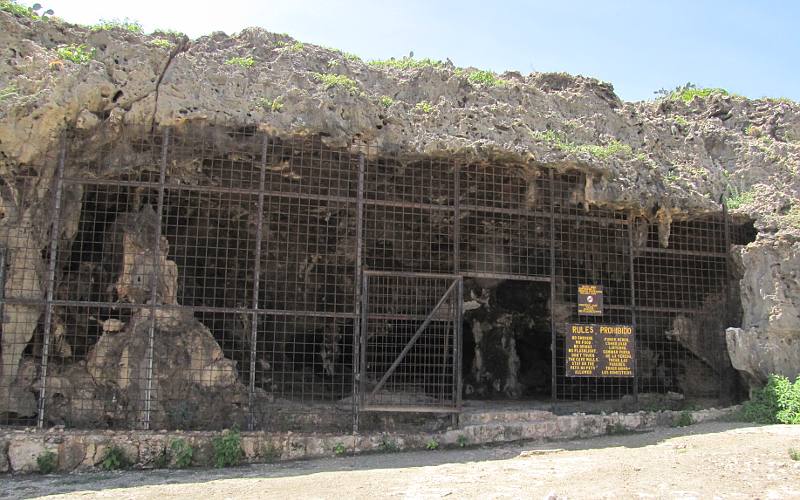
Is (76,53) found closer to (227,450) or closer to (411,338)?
(227,450)

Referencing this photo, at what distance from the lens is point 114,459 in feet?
28.3

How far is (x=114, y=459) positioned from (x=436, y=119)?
6.45 m

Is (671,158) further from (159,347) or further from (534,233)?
(159,347)

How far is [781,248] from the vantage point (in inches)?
432

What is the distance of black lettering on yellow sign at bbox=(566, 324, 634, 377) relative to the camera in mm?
10852

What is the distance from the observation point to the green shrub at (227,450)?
8.84 meters

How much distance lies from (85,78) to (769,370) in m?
10.8

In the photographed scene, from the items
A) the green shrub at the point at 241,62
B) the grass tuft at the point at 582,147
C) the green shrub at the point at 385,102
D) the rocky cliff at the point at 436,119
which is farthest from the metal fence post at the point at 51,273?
the grass tuft at the point at 582,147

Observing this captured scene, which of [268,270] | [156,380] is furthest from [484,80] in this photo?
[156,380]

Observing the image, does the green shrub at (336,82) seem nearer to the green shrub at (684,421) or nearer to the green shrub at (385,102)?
the green shrub at (385,102)

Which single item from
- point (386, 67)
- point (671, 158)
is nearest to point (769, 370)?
point (671, 158)

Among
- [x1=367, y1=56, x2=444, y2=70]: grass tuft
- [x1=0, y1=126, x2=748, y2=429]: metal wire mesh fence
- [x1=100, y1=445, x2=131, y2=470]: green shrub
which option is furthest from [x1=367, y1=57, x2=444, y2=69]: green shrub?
[x1=100, y1=445, x2=131, y2=470]: green shrub

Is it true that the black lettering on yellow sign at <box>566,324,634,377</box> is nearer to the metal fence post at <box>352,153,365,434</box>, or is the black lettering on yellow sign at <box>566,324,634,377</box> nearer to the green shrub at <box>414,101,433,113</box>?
the metal fence post at <box>352,153,365,434</box>

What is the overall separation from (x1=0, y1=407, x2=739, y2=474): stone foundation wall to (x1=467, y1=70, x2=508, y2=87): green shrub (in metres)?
5.25
